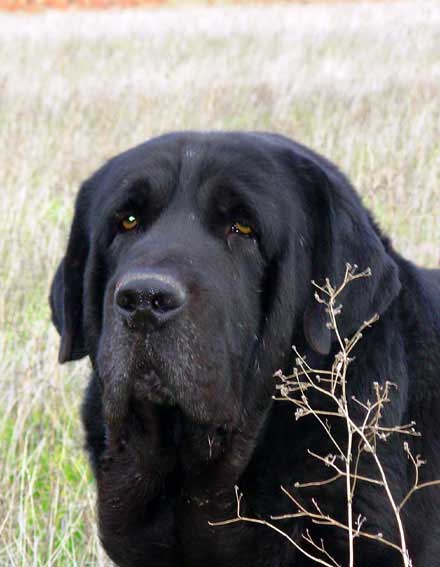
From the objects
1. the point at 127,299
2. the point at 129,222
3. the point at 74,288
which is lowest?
the point at 74,288

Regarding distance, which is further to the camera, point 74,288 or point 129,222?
point 74,288

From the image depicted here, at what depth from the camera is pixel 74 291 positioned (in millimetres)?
3367

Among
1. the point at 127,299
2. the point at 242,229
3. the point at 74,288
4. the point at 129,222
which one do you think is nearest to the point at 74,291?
the point at 74,288

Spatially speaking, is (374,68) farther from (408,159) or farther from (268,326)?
(268,326)

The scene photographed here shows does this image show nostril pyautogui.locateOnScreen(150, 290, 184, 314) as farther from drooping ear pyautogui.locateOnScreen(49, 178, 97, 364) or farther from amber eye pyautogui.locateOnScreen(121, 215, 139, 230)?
drooping ear pyautogui.locateOnScreen(49, 178, 97, 364)

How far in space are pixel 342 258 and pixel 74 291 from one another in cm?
85

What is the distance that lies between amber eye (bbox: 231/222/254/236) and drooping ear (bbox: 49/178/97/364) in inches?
21.6

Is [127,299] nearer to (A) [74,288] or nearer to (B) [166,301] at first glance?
(B) [166,301]

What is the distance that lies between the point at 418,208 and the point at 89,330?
11.7 ft

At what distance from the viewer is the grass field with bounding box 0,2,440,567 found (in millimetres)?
4223

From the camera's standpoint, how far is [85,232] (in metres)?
3.37

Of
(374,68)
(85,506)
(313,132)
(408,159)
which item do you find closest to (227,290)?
(85,506)

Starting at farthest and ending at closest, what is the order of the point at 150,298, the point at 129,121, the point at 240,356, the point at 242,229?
the point at 129,121, the point at 242,229, the point at 240,356, the point at 150,298

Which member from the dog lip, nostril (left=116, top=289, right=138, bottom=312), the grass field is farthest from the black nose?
the grass field
